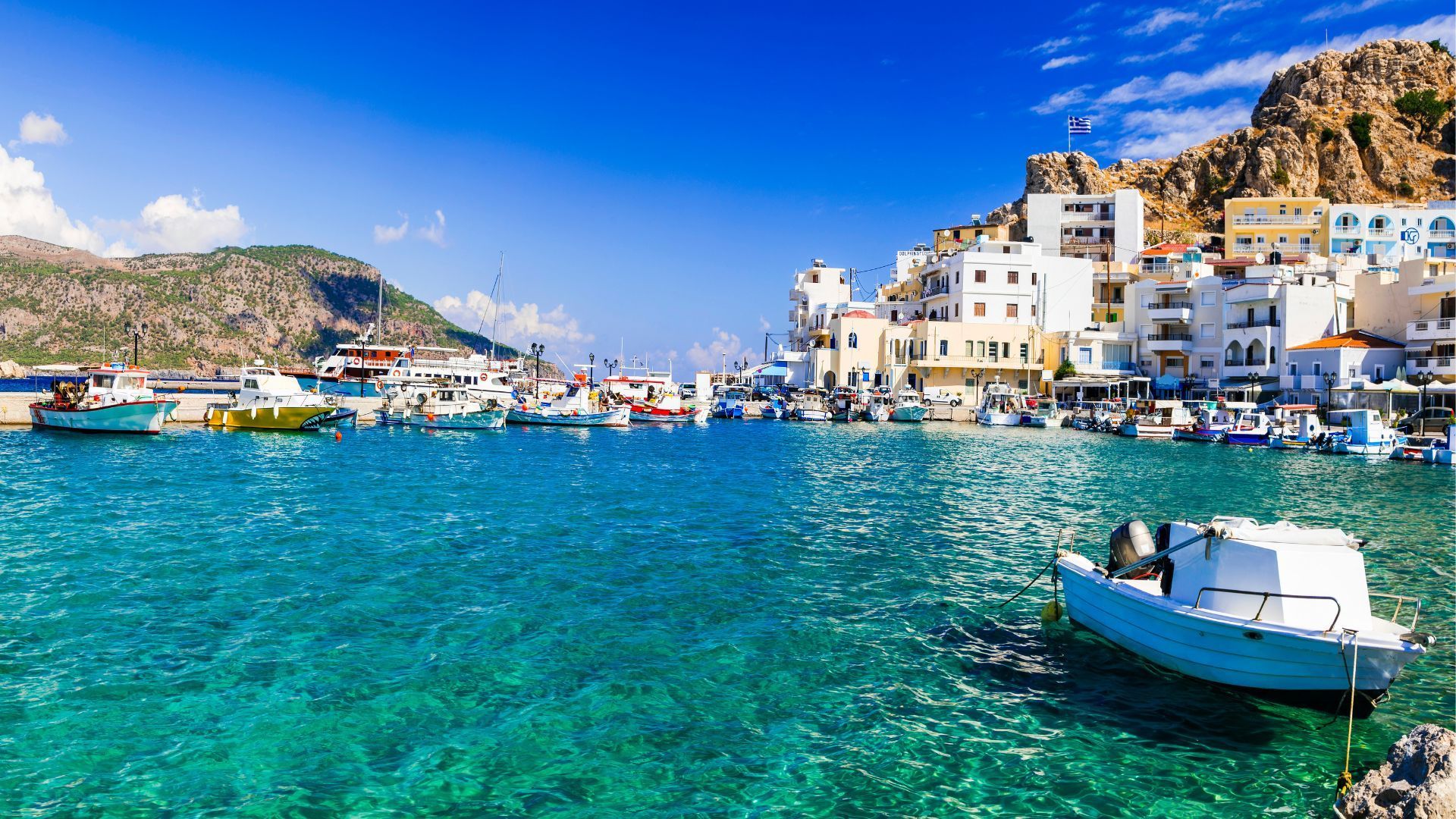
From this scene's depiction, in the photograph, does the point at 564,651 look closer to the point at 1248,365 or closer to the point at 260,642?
the point at 260,642

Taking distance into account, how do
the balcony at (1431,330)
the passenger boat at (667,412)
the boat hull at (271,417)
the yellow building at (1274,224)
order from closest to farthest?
the boat hull at (271,417) → the balcony at (1431,330) → the passenger boat at (667,412) → the yellow building at (1274,224)

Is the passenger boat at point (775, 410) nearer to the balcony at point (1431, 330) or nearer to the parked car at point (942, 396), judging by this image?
the parked car at point (942, 396)

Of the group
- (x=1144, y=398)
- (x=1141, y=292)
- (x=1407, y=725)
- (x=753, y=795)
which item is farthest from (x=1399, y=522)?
(x=1141, y=292)

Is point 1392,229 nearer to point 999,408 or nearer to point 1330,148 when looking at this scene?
point 1330,148

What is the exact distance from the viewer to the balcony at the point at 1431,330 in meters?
52.1

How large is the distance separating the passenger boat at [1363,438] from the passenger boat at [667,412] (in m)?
42.0

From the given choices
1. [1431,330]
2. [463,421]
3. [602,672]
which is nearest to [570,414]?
[463,421]

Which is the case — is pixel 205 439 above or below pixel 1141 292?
below

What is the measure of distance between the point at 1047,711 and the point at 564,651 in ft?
18.8

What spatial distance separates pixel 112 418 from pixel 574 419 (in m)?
26.8

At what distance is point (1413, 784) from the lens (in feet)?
20.2

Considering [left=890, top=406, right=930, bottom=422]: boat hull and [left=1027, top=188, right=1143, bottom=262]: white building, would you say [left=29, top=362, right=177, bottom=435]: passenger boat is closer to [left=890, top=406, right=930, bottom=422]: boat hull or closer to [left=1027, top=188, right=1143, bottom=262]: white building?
[left=890, top=406, right=930, bottom=422]: boat hull

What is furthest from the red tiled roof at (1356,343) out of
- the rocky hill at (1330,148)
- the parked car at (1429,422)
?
the rocky hill at (1330,148)

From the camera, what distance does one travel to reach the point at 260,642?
33.5 ft
